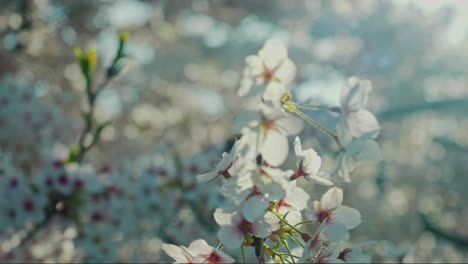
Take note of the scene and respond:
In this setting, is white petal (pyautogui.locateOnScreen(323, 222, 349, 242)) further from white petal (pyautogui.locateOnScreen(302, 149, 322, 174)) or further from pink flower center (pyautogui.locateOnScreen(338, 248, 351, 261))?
white petal (pyautogui.locateOnScreen(302, 149, 322, 174))

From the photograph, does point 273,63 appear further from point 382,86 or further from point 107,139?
point 382,86

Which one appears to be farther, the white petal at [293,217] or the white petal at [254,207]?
the white petal at [293,217]

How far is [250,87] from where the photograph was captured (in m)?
0.89

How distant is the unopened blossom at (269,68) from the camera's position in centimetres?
90

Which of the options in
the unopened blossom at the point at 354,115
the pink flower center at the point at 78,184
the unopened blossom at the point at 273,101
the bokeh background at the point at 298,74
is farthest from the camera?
the bokeh background at the point at 298,74

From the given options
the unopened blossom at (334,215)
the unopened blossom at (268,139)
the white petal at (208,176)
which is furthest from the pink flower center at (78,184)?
the unopened blossom at (268,139)

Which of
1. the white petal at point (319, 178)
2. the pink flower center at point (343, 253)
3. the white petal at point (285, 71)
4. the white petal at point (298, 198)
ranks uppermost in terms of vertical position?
the white petal at point (285, 71)

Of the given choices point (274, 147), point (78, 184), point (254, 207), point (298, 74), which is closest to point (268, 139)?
point (274, 147)

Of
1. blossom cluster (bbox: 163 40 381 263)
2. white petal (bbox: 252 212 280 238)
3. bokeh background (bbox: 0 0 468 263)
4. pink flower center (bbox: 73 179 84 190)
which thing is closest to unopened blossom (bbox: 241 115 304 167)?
blossom cluster (bbox: 163 40 381 263)

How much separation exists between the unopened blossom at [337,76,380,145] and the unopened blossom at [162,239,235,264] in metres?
0.31

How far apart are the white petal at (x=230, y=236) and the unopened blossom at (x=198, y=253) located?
0.08 ft

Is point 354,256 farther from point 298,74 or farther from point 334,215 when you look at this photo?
point 298,74

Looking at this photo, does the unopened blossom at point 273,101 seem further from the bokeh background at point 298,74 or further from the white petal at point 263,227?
the bokeh background at point 298,74

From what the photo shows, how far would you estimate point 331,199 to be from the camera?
1.02 m
